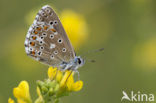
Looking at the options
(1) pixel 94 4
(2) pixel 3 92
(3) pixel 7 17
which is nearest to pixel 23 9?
(3) pixel 7 17

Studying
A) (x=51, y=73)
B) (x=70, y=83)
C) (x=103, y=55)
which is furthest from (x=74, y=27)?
(x=70, y=83)

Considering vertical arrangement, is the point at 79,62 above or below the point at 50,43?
below

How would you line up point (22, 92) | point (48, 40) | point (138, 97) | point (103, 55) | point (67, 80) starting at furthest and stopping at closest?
point (103, 55) → point (138, 97) → point (48, 40) → point (67, 80) → point (22, 92)

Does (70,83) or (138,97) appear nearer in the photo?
(70,83)

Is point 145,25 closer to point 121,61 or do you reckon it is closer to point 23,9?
point 121,61

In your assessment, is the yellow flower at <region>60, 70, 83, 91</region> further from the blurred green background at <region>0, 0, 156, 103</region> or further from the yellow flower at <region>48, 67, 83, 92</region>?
the blurred green background at <region>0, 0, 156, 103</region>

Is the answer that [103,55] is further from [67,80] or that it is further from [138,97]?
[67,80]

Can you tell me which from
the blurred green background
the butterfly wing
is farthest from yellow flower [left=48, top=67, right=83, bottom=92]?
the blurred green background
